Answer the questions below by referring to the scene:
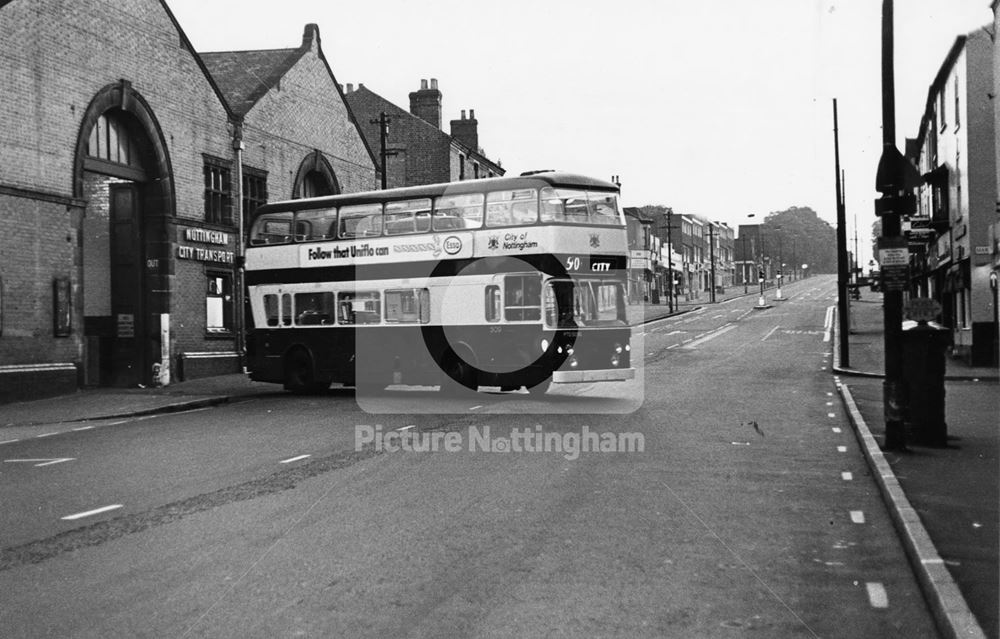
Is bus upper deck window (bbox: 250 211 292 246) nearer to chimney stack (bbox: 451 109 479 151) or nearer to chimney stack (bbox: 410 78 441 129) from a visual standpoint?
chimney stack (bbox: 410 78 441 129)

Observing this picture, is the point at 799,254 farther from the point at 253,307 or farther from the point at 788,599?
the point at 788,599

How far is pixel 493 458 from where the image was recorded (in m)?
11.9

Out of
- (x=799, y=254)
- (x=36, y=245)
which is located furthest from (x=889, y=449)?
(x=799, y=254)

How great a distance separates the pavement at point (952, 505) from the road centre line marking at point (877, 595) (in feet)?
0.80

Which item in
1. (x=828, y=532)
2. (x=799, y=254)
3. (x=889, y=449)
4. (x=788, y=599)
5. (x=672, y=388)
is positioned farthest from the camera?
(x=799, y=254)

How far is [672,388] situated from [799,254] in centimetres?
17196

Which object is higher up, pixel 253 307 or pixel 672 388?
pixel 253 307

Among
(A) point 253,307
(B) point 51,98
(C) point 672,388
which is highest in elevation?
(B) point 51,98

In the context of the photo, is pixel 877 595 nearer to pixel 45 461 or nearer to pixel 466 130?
pixel 45 461

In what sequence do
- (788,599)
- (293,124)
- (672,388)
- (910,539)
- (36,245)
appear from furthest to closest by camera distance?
(293,124) → (672,388) → (36,245) → (910,539) → (788,599)

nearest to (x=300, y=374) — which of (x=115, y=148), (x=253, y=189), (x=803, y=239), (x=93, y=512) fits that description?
(x=115, y=148)

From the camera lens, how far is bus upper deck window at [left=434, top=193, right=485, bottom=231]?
757 inches

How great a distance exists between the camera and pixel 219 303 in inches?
1150

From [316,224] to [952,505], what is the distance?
16.0 metres
